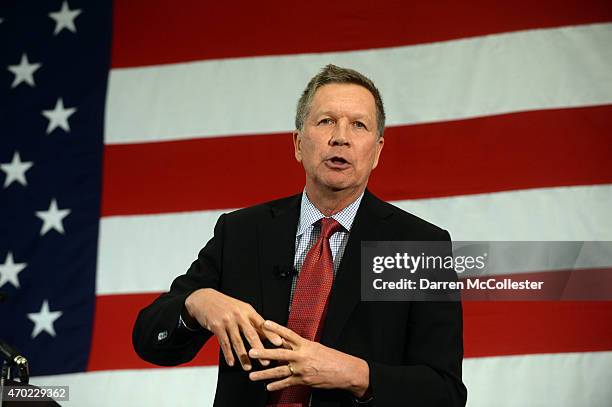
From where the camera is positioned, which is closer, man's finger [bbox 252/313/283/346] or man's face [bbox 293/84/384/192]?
man's finger [bbox 252/313/283/346]

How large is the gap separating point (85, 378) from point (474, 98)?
2002 mm

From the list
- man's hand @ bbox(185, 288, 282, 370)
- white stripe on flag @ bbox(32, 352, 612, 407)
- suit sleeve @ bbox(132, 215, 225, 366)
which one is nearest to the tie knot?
suit sleeve @ bbox(132, 215, 225, 366)

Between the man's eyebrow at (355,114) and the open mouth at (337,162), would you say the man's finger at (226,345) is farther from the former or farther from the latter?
the man's eyebrow at (355,114)

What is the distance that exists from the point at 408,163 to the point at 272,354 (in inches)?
75.2

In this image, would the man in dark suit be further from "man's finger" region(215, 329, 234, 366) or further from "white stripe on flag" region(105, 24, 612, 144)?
"white stripe on flag" region(105, 24, 612, 144)

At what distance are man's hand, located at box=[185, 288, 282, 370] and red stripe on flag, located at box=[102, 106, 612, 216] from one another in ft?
5.92

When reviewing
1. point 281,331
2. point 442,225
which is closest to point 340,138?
point 281,331

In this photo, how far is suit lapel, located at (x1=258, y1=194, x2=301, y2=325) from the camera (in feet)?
5.62

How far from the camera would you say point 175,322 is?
1.65m

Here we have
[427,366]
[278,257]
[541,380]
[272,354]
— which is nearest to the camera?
[272,354]

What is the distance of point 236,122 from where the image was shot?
136 inches

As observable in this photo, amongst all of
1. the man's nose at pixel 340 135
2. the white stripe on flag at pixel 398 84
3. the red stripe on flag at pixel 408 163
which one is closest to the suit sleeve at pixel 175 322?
the man's nose at pixel 340 135

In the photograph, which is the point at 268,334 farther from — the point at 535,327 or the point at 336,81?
the point at 535,327

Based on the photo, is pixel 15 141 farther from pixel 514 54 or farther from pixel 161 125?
pixel 514 54
